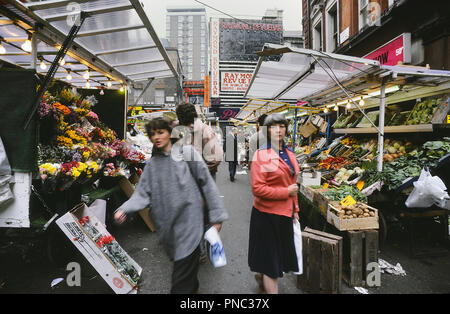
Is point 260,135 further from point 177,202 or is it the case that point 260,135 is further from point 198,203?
point 177,202

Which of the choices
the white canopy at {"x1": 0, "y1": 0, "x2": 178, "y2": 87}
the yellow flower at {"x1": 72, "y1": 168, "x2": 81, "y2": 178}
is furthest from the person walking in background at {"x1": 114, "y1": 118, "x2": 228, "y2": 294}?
the white canopy at {"x1": 0, "y1": 0, "x2": 178, "y2": 87}

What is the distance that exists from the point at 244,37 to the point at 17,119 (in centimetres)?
3220

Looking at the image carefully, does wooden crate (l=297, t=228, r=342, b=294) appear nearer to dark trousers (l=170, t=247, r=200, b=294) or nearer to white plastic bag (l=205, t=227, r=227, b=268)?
white plastic bag (l=205, t=227, r=227, b=268)

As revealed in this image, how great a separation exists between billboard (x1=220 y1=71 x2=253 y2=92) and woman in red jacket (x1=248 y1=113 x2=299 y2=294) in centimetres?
2859

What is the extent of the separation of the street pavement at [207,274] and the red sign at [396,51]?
6.36 m

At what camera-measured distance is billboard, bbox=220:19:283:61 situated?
1200 inches

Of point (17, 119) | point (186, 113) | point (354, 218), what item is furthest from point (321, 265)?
point (17, 119)

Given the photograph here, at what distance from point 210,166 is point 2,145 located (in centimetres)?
270

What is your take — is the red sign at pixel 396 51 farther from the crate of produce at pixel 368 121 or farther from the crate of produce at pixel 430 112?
the crate of produce at pixel 430 112

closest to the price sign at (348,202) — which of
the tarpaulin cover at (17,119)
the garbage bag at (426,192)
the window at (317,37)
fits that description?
the garbage bag at (426,192)

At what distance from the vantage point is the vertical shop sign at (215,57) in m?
29.2
